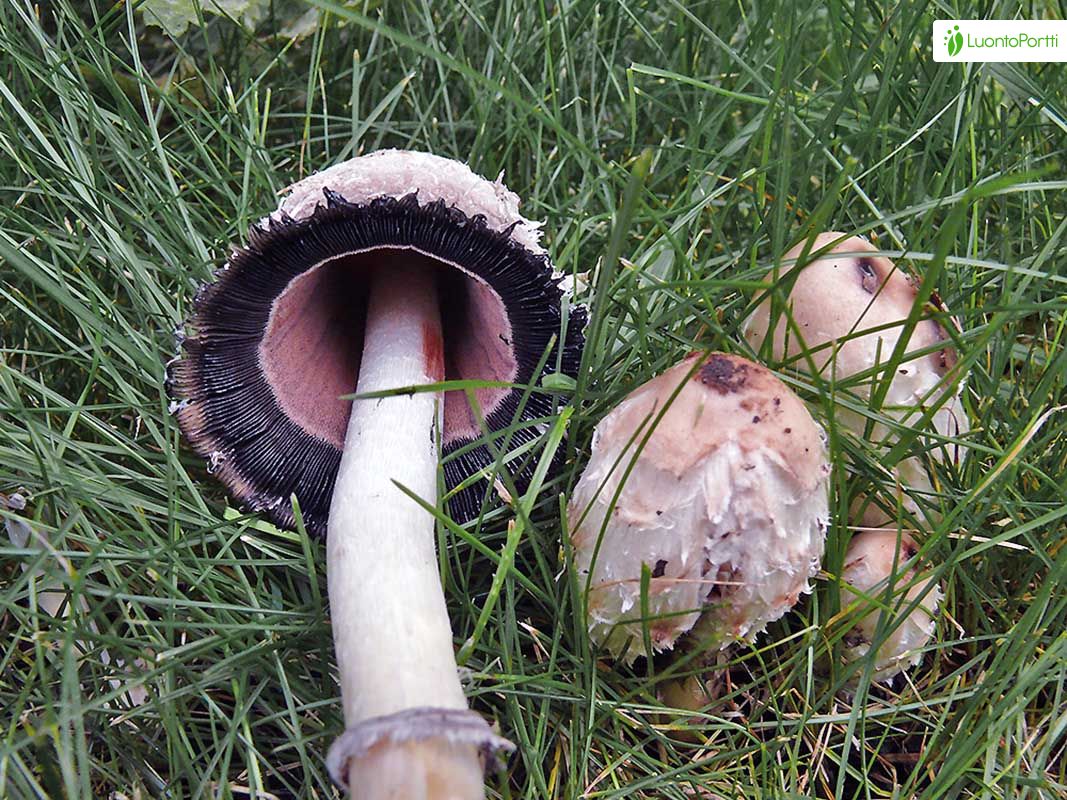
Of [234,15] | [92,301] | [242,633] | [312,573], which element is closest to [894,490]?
[312,573]

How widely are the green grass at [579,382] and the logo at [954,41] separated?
0.26 feet

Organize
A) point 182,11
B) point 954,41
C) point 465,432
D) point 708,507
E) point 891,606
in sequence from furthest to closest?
point 182,11 → point 954,41 → point 465,432 → point 891,606 → point 708,507

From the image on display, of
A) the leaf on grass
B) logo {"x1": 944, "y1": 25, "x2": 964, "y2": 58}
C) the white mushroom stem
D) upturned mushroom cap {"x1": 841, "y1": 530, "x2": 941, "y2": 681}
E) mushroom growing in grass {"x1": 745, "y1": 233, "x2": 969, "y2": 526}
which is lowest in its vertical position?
upturned mushroom cap {"x1": 841, "y1": 530, "x2": 941, "y2": 681}

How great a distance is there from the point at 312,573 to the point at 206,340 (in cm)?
68

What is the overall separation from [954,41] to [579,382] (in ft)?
5.23

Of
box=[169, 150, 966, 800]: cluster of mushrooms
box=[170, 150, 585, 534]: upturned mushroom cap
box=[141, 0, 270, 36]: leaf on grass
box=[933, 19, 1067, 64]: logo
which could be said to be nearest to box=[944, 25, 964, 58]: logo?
box=[933, 19, 1067, 64]: logo

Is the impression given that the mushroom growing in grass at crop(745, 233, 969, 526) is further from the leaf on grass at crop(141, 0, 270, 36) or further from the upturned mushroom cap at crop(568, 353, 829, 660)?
the leaf on grass at crop(141, 0, 270, 36)

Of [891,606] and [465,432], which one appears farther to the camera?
[465,432]

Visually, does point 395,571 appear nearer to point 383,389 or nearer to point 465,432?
point 383,389

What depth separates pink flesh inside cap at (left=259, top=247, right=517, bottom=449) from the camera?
8.06ft

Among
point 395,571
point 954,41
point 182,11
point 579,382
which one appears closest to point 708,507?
point 579,382

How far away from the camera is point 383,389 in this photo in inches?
89.0

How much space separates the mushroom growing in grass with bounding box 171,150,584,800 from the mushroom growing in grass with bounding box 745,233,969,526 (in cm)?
51

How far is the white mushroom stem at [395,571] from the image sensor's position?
5.17 feet
